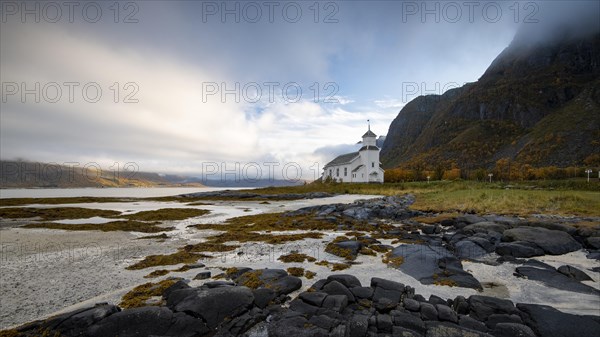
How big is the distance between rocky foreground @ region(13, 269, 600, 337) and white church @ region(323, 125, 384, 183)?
5943 cm

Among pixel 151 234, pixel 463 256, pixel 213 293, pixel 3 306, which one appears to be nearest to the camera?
pixel 213 293

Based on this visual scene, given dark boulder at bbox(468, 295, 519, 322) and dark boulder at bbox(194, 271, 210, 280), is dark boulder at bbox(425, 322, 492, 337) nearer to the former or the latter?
dark boulder at bbox(468, 295, 519, 322)

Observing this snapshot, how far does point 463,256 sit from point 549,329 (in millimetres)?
5557

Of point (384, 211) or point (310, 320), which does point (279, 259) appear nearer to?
point (310, 320)

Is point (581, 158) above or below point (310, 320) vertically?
above

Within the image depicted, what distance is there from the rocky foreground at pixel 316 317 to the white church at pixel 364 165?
59425mm

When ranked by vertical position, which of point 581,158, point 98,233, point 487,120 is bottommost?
point 98,233

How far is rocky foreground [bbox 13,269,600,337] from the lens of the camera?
5.50 meters

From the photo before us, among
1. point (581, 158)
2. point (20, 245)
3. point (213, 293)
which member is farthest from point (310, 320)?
point (581, 158)

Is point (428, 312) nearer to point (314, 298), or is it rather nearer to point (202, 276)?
point (314, 298)

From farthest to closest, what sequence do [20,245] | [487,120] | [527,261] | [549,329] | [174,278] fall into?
[487,120], [20,245], [527,261], [174,278], [549,329]

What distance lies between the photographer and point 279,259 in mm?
11266

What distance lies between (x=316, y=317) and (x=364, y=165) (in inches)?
2428

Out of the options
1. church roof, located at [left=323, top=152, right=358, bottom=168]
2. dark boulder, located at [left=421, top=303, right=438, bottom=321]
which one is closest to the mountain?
church roof, located at [left=323, top=152, right=358, bottom=168]
